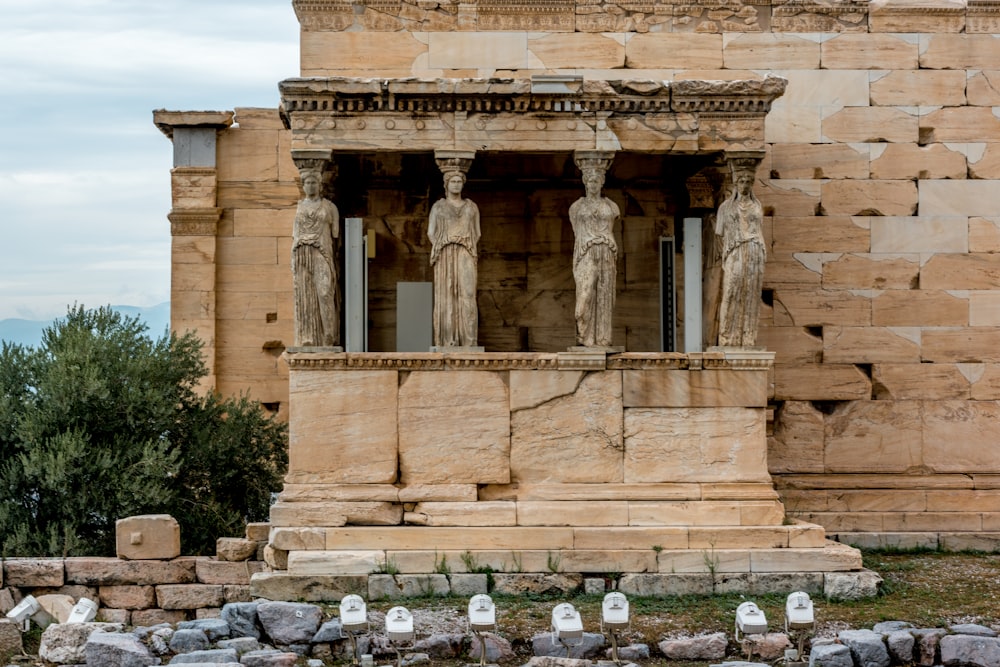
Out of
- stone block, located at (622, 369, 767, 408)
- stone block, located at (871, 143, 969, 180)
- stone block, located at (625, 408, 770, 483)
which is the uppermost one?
stone block, located at (871, 143, 969, 180)

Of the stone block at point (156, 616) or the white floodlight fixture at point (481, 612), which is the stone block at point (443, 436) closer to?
the white floodlight fixture at point (481, 612)

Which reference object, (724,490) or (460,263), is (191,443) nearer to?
(460,263)

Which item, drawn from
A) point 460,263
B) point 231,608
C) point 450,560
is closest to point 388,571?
point 450,560

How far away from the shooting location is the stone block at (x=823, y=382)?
15.3 meters

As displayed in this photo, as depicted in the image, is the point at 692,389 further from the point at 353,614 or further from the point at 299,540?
the point at 353,614

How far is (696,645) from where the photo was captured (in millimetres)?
11180

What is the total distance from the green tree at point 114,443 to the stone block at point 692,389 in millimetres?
4534

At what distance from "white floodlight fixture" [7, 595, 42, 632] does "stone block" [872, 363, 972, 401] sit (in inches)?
324

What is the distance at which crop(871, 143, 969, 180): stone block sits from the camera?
15.4 meters

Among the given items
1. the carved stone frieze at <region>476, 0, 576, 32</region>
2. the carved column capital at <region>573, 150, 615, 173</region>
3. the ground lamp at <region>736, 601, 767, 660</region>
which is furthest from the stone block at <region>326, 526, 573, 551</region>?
the carved stone frieze at <region>476, 0, 576, 32</region>

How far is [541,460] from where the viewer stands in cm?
1303

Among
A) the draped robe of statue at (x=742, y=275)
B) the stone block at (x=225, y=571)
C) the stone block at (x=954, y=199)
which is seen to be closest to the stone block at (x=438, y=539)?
the stone block at (x=225, y=571)

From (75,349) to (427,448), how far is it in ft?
13.8

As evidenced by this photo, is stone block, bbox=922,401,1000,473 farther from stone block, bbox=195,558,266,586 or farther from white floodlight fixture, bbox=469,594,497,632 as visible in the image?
stone block, bbox=195,558,266,586
